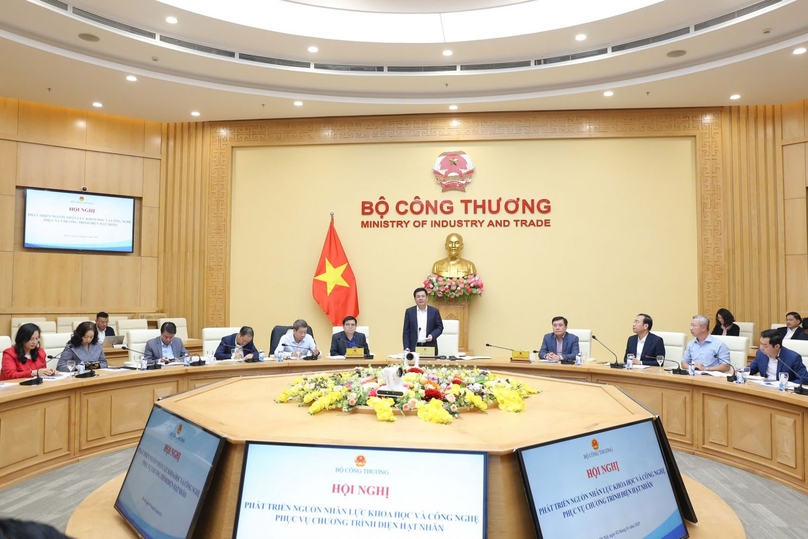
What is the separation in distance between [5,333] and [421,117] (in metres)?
6.60

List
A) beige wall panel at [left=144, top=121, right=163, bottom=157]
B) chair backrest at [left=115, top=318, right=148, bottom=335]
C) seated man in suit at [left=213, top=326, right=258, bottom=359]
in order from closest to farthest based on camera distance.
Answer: seated man in suit at [left=213, top=326, right=258, bottom=359] < chair backrest at [left=115, top=318, right=148, bottom=335] < beige wall panel at [left=144, top=121, right=163, bottom=157]

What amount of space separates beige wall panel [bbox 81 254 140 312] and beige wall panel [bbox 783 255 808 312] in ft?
30.5

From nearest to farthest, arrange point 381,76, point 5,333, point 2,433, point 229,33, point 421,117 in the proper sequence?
point 2,433, point 229,33, point 381,76, point 5,333, point 421,117

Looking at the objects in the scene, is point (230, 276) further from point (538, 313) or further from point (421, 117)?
point (538, 313)

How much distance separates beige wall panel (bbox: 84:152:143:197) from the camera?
28.0 feet

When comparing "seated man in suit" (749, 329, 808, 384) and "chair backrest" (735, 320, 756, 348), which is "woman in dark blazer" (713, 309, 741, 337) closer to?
"chair backrest" (735, 320, 756, 348)

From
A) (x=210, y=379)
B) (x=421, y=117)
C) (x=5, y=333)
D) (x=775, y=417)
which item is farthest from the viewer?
(x=421, y=117)

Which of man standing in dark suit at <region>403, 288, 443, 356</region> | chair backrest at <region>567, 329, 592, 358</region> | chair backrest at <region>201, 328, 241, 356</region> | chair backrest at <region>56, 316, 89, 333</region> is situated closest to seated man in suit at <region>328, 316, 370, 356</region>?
man standing in dark suit at <region>403, 288, 443, 356</region>

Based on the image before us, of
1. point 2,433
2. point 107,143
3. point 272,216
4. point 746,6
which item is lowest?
point 2,433

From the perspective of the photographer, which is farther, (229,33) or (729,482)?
(229,33)

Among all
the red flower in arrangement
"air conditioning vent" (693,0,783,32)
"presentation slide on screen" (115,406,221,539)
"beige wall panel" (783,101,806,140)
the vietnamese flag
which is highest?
"air conditioning vent" (693,0,783,32)

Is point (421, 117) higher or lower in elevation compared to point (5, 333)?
higher

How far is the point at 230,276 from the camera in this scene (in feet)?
28.4

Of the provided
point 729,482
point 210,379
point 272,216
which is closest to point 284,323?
point 272,216
